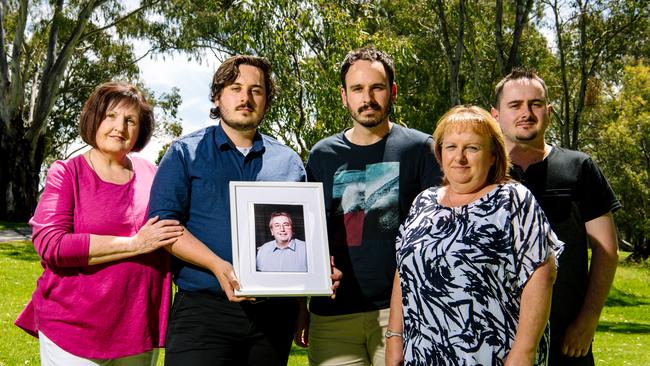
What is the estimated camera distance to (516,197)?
3.03 metres

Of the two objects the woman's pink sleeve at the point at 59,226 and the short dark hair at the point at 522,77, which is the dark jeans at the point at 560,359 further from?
the woman's pink sleeve at the point at 59,226

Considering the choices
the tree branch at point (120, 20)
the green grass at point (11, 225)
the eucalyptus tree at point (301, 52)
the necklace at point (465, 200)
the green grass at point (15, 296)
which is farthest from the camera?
the tree branch at point (120, 20)

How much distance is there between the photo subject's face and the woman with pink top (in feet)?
1.41

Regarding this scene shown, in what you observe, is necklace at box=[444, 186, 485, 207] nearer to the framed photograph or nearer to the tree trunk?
the framed photograph

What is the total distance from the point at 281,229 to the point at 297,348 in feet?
26.0

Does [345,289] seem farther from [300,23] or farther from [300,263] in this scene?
[300,23]

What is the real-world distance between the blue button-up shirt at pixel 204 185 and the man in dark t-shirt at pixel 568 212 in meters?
1.28

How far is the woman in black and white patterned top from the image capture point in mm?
2977

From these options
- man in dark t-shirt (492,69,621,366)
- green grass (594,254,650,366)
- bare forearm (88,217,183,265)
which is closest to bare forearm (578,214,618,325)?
man in dark t-shirt (492,69,621,366)

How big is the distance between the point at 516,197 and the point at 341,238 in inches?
44.0

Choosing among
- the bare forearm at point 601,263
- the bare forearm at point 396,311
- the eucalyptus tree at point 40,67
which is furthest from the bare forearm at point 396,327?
the eucalyptus tree at point 40,67

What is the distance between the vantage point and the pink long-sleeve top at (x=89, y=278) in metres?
3.44

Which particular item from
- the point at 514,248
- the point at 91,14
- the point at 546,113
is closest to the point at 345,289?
the point at 514,248

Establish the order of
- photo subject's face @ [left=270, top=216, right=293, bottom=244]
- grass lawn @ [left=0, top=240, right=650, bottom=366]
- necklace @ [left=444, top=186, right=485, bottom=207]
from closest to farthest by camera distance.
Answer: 1. necklace @ [left=444, top=186, right=485, bottom=207]
2. photo subject's face @ [left=270, top=216, right=293, bottom=244]
3. grass lawn @ [left=0, top=240, right=650, bottom=366]
